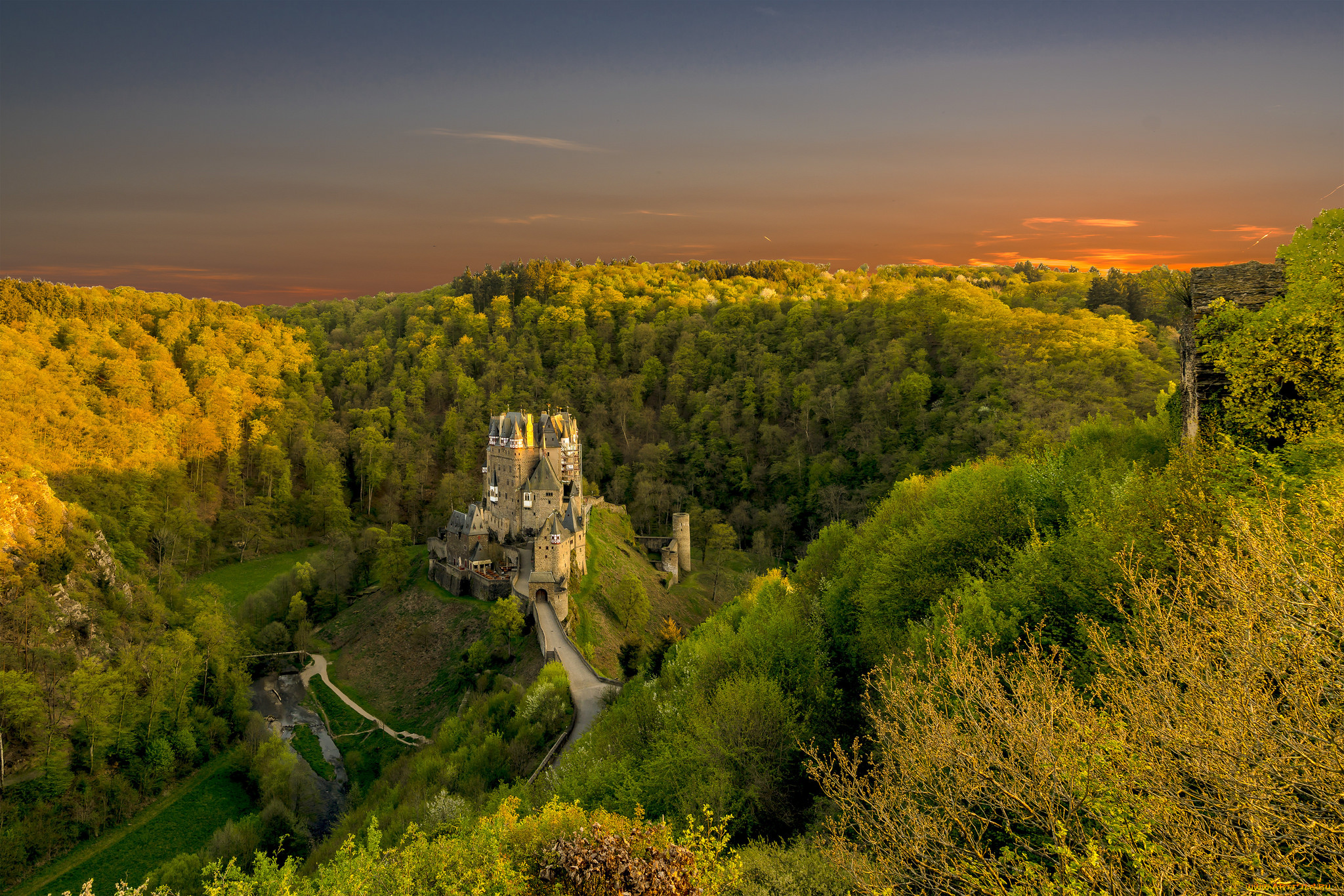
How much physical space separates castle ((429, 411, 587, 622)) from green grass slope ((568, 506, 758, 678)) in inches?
79.0

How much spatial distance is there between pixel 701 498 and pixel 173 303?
297ft

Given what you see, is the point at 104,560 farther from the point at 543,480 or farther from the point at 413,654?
the point at 543,480

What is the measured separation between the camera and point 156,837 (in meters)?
39.3

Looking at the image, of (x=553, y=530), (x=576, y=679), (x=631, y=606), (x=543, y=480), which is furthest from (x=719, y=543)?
(x=576, y=679)

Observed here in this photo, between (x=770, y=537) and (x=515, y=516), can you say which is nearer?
(x=515, y=516)

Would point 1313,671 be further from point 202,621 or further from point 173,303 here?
point 173,303

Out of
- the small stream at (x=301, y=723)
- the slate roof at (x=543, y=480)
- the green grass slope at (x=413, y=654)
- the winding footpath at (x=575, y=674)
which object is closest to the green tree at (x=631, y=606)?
the winding footpath at (x=575, y=674)

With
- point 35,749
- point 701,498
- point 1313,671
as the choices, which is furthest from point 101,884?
point 701,498

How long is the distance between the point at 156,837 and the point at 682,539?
44.7m

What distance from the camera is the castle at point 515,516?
51031 millimetres

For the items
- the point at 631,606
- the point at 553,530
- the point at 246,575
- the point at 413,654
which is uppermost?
the point at 553,530

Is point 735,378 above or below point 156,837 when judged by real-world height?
above

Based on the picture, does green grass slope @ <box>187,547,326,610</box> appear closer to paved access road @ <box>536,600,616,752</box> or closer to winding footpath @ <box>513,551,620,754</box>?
winding footpath @ <box>513,551,620,754</box>

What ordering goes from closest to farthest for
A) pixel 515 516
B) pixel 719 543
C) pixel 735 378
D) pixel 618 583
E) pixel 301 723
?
pixel 301 723 → pixel 515 516 → pixel 618 583 → pixel 719 543 → pixel 735 378
